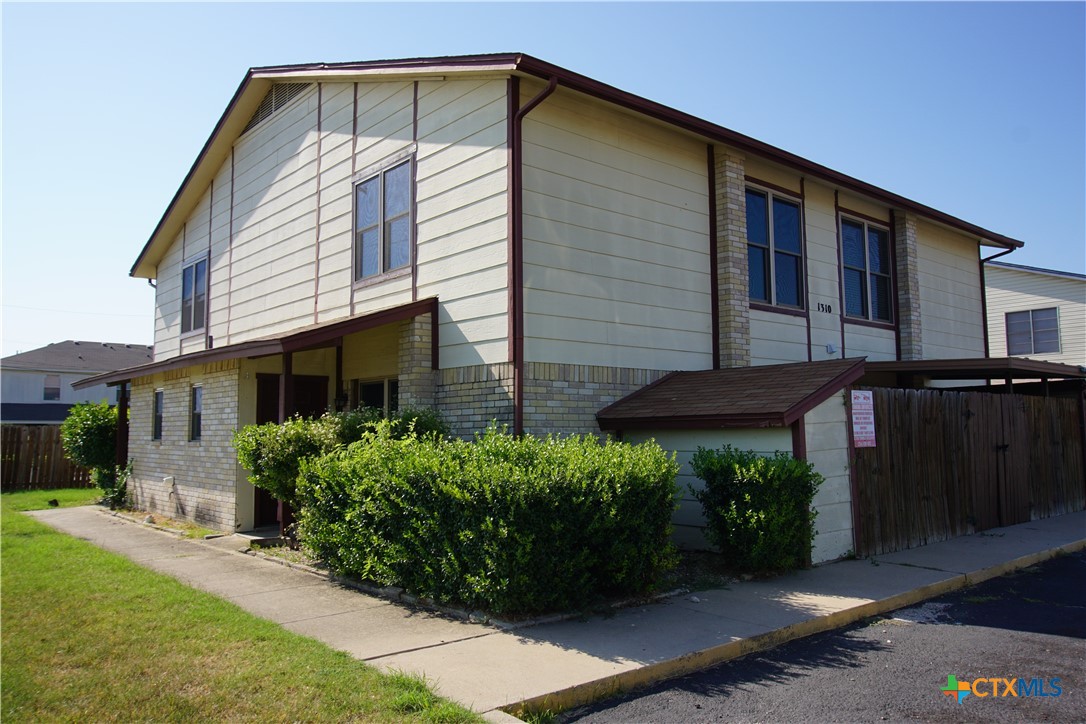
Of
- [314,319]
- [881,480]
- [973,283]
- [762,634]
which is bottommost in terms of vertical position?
[762,634]

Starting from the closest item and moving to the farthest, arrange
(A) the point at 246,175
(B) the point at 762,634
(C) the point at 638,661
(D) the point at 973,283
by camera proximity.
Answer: (C) the point at 638,661 < (B) the point at 762,634 < (A) the point at 246,175 < (D) the point at 973,283

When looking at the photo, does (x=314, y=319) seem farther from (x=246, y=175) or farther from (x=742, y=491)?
(x=742, y=491)

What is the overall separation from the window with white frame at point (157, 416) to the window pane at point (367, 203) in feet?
22.1

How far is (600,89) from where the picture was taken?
10.3m

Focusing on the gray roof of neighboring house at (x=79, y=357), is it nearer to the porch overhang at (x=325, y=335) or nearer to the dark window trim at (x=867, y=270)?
the porch overhang at (x=325, y=335)

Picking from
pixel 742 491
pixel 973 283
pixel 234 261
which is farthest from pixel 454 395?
pixel 973 283

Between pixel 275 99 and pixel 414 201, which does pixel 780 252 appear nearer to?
pixel 414 201

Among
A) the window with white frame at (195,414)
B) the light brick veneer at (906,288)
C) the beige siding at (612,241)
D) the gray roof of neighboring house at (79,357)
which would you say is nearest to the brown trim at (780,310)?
the beige siding at (612,241)

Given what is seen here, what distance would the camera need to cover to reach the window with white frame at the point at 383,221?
Result: 1191cm

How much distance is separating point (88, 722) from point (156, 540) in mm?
8288

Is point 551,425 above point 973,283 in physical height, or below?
below

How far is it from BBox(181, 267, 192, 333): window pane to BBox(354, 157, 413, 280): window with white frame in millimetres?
7647

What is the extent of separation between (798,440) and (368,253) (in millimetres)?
7322

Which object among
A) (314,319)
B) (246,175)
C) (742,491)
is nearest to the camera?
(742,491)
